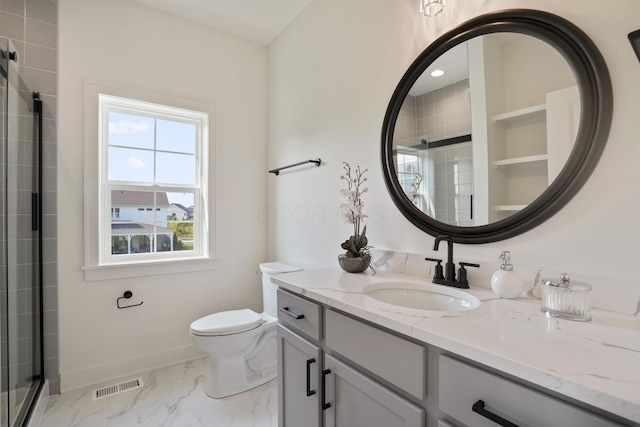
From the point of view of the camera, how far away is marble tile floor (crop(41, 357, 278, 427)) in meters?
1.67

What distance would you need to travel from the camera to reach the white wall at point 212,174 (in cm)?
198

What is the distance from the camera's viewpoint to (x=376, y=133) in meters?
1.68

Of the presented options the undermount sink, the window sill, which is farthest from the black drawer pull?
the window sill

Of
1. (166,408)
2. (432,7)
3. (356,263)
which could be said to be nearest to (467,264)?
(356,263)

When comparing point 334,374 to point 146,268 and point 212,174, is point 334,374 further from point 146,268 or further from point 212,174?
point 212,174

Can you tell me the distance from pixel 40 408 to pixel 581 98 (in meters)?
2.92

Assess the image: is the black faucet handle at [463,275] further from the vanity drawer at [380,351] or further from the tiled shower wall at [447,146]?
the vanity drawer at [380,351]

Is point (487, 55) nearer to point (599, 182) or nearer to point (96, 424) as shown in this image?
point (599, 182)

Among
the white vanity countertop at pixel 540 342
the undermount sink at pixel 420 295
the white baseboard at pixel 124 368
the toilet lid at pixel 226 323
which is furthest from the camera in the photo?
the white baseboard at pixel 124 368

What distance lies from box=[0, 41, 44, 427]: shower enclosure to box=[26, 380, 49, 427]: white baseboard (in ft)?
0.09

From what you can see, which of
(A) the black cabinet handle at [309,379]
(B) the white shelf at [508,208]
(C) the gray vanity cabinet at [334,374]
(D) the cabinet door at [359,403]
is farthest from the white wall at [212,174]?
(B) the white shelf at [508,208]

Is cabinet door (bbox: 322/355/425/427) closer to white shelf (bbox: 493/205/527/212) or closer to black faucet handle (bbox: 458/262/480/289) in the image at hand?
black faucet handle (bbox: 458/262/480/289)

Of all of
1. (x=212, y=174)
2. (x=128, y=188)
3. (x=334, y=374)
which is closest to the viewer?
(x=334, y=374)

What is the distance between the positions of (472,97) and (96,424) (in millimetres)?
2497
